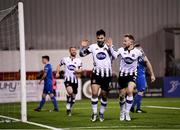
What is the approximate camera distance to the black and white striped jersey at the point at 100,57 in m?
14.8

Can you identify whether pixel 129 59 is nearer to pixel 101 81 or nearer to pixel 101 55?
pixel 101 55

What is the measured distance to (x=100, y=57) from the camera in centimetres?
1486

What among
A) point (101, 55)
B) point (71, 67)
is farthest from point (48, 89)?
point (101, 55)

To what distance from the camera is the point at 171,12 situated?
37.4 metres

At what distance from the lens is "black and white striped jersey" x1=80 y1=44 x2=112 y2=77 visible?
14.8 m

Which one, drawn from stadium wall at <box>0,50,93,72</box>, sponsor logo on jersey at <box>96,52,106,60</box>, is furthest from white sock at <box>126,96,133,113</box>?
stadium wall at <box>0,50,93,72</box>

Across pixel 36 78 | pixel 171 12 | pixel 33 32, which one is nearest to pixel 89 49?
pixel 36 78

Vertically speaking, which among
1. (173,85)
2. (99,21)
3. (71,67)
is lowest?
(173,85)

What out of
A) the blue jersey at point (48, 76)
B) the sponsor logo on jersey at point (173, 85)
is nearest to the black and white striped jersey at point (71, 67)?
the blue jersey at point (48, 76)

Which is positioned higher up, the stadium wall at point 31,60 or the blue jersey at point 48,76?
the stadium wall at point 31,60

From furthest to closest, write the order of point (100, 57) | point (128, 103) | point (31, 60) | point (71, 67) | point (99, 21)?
point (99, 21)
point (31, 60)
point (71, 67)
point (128, 103)
point (100, 57)

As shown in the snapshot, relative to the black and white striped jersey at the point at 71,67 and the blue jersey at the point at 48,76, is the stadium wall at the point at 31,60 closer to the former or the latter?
the blue jersey at the point at 48,76

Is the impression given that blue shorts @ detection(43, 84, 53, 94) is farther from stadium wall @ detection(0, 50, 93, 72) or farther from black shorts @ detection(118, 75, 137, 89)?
stadium wall @ detection(0, 50, 93, 72)

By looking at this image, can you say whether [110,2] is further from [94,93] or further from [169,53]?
[94,93]
